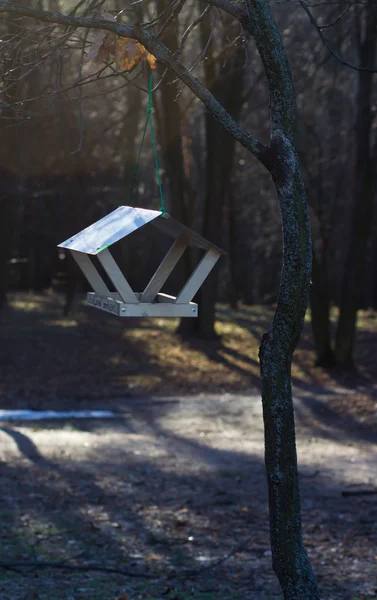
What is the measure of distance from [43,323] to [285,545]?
632 inches

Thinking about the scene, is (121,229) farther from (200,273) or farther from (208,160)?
(208,160)

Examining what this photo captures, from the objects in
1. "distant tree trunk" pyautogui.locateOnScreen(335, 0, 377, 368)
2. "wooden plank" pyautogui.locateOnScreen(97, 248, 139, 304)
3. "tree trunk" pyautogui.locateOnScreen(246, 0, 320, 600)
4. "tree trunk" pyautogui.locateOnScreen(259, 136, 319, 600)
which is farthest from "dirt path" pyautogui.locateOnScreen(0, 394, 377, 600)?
"distant tree trunk" pyautogui.locateOnScreen(335, 0, 377, 368)

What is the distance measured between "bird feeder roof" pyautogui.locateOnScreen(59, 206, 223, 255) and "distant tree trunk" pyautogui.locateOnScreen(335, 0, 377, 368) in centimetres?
1047

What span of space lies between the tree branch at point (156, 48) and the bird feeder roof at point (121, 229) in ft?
1.69

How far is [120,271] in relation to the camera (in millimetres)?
3889

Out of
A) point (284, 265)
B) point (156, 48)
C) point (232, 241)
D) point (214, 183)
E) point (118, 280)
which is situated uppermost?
point (214, 183)

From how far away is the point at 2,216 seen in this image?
1858 cm

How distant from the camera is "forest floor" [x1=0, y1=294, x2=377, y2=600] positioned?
19.5ft

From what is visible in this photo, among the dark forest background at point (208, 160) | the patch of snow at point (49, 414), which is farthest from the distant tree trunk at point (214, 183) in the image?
the patch of snow at point (49, 414)

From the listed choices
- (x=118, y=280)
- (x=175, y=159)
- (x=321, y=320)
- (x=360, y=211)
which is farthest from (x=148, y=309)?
(x=175, y=159)

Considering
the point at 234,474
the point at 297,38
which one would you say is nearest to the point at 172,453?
the point at 234,474

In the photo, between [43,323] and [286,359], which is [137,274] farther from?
[286,359]

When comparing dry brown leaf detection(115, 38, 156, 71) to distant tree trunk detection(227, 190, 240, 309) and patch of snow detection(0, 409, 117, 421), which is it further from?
distant tree trunk detection(227, 190, 240, 309)

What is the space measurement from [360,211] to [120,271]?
11.2 metres
